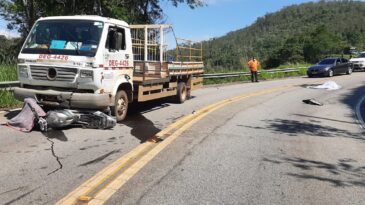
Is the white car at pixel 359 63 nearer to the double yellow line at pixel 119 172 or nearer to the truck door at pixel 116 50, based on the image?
the truck door at pixel 116 50

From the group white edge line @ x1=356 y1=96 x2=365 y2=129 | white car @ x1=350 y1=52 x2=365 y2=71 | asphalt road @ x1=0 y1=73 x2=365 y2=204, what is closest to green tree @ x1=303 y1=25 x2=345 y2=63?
white car @ x1=350 y1=52 x2=365 y2=71

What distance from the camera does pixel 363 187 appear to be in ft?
19.6

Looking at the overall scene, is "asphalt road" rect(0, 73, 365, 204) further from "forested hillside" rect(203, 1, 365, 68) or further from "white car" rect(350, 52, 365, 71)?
"forested hillside" rect(203, 1, 365, 68)

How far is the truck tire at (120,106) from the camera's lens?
34.9 ft

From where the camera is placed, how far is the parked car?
31.8 meters

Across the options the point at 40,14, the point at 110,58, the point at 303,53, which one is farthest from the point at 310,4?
the point at 110,58

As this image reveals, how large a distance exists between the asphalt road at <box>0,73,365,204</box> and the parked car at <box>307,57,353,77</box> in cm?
2060

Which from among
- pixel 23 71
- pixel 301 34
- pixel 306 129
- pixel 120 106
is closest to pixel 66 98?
pixel 23 71

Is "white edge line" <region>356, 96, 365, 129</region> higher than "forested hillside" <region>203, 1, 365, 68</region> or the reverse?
the reverse

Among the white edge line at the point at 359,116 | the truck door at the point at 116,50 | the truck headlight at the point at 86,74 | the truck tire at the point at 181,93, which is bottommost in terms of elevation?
the white edge line at the point at 359,116

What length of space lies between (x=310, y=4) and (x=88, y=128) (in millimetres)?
179778

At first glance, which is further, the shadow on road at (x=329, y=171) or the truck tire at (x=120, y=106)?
the truck tire at (x=120, y=106)

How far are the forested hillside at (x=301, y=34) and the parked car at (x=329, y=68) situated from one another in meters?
27.6

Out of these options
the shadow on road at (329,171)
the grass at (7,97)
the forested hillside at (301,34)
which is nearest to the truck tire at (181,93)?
the grass at (7,97)
